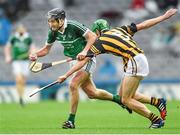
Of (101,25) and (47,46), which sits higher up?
(101,25)

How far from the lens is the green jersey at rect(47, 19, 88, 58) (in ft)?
48.4

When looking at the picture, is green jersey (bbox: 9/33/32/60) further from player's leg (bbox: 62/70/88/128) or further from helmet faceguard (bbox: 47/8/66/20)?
helmet faceguard (bbox: 47/8/66/20)

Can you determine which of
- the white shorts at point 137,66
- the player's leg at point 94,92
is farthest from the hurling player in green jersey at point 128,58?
the player's leg at point 94,92

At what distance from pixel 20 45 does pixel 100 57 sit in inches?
203

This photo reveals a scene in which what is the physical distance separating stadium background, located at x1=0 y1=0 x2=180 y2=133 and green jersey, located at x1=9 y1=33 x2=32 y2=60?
97.5 inches

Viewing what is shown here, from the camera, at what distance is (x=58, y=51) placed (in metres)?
28.9

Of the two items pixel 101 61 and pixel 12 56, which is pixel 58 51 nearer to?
pixel 101 61

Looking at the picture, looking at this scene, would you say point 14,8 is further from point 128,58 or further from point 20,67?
point 128,58

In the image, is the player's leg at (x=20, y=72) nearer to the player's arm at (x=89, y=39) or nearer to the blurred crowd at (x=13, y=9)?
the blurred crowd at (x=13, y=9)

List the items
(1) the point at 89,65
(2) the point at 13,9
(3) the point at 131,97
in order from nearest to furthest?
(3) the point at 131,97, (1) the point at 89,65, (2) the point at 13,9

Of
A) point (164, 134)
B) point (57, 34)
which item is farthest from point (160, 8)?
point (164, 134)

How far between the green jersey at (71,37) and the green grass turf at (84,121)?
1381 millimetres

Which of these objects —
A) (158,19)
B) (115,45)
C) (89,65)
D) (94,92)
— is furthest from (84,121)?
(158,19)

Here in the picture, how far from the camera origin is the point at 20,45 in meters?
23.8
